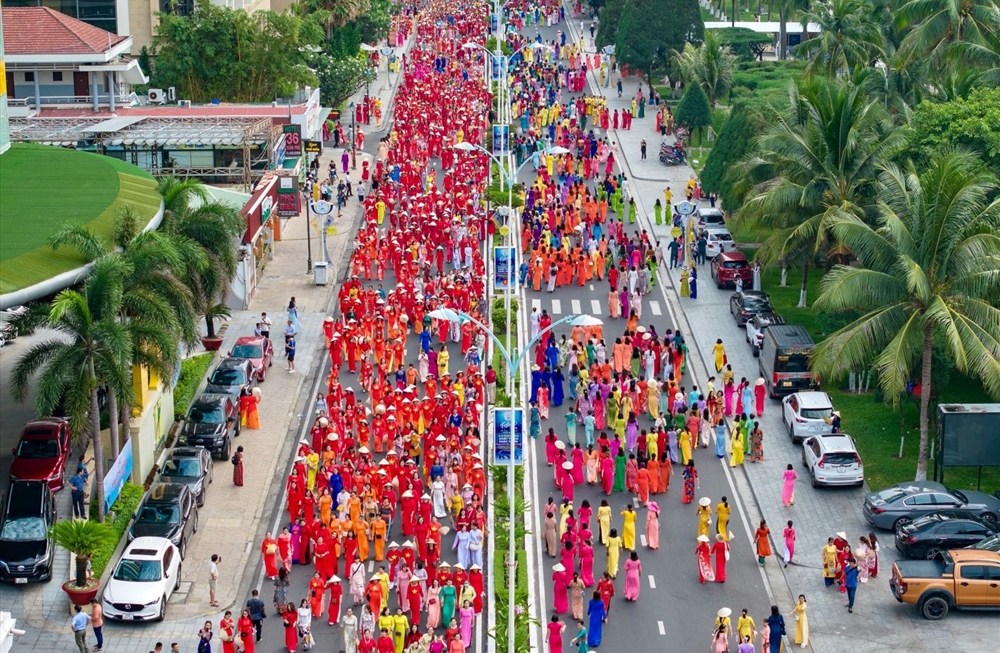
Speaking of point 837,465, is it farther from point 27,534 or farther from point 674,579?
point 27,534

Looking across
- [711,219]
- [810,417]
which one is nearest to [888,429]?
[810,417]

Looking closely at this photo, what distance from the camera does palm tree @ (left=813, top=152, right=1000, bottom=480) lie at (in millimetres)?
34281

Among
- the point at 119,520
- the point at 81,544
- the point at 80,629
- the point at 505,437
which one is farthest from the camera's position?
the point at 119,520

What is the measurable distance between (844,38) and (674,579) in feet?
124

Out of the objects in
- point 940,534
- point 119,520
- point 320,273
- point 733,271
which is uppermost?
point 733,271

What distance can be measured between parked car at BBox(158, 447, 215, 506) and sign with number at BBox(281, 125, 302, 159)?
24.5 metres

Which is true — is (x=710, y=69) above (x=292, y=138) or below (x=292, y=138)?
above

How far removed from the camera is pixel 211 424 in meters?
38.0

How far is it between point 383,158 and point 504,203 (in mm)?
13181

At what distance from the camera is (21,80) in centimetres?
6178

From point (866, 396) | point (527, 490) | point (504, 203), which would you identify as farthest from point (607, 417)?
point (504, 203)

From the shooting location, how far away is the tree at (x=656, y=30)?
82.9 meters

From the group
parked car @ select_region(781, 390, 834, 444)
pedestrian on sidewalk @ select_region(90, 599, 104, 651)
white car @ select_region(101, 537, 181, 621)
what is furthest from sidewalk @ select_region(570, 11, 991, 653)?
pedestrian on sidewalk @ select_region(90, 599, 104, 651)

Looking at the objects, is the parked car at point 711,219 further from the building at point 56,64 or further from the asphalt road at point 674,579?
the building at point 56,64
